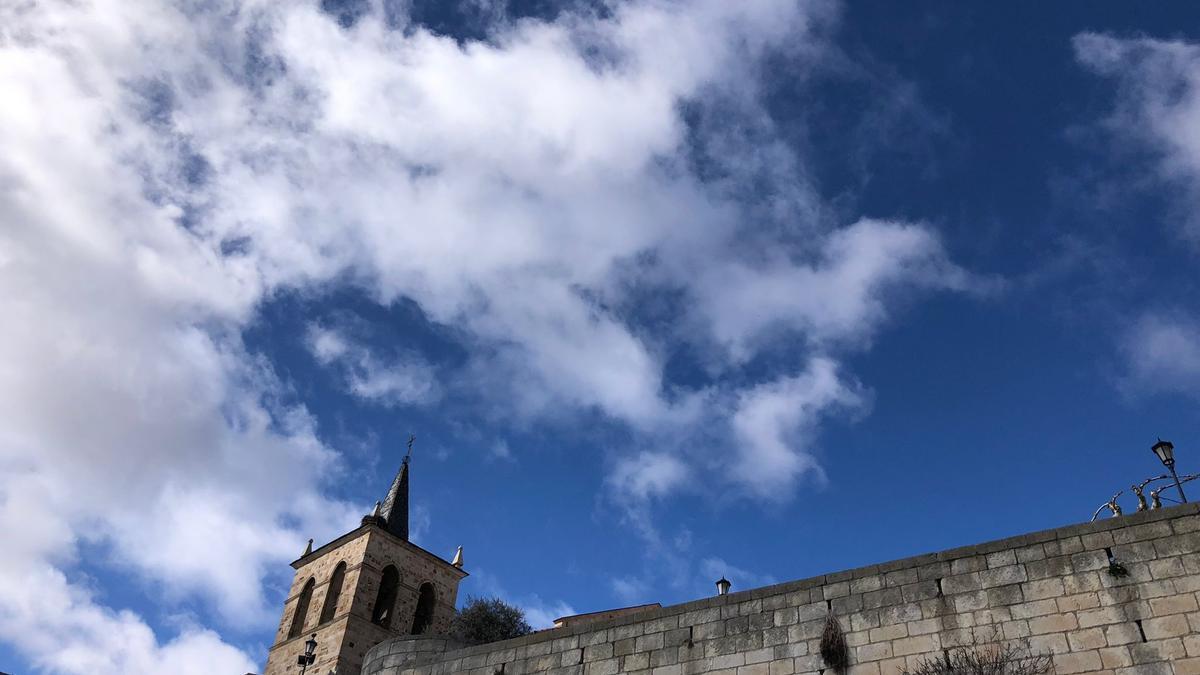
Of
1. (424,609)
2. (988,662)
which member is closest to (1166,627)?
(988,662)

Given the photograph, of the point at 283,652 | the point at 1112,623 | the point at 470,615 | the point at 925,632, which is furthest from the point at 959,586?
the point at 283,652

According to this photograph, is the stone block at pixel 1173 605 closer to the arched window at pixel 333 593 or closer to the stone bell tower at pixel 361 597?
Answer: the stone bell tower at pixel 361 597

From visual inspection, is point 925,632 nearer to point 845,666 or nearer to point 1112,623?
point 845,666

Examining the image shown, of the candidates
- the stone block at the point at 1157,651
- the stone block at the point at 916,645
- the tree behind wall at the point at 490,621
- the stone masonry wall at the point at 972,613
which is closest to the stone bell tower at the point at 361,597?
the tree behind wall at the point at 490,621

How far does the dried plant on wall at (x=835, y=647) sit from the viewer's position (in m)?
9.82

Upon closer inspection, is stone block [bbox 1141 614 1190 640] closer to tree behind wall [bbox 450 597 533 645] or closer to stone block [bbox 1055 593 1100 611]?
stone block [bbox 1055 593 1100 611]

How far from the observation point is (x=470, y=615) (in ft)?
63.5

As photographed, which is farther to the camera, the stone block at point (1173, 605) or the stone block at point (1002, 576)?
the stone block at point (1002, 576)

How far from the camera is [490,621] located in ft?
62.6

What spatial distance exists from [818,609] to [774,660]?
789mm

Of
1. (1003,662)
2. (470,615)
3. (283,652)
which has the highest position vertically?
(283,652)

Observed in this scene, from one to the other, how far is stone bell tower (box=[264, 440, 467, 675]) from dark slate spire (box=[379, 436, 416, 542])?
10 centimetres

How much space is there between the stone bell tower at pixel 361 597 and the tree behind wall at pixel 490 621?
960 centimetres

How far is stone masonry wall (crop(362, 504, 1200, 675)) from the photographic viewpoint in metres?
8.48
